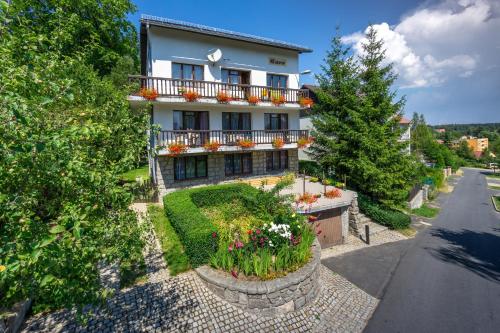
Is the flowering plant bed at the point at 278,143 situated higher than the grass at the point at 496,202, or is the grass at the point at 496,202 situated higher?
the flowering plant bed at the point at 278,143

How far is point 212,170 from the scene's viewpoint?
17.6m

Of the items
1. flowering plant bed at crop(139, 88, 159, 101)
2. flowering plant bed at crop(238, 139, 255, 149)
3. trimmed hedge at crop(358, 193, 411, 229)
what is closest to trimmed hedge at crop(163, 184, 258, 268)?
flowering plant bed at crop(238, 139, 255, 149)

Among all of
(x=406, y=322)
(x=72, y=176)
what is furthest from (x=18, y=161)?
(x=406, y=322)

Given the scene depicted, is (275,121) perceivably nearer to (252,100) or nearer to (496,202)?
(252,100)

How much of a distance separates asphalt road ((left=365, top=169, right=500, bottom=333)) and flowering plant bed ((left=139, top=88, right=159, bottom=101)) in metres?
14.7

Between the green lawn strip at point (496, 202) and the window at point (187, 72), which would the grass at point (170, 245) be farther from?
the green lawn strip at point (496, 202)

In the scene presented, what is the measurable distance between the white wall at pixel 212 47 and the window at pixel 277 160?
5.64 m

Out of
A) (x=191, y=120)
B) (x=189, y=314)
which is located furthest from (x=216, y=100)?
(x=189, y=314)

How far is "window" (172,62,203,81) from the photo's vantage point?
1600cm

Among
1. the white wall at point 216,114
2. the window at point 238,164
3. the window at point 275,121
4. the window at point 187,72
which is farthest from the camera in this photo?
the window at point 275,121

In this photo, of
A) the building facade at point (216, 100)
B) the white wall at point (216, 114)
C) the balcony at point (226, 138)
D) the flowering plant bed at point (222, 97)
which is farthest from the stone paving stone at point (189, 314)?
the flowering plant bed at point (222, 97)

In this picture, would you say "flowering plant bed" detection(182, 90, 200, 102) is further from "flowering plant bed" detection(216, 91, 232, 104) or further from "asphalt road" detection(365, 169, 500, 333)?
"asphalt road" detection(365, 169, 500, 333)

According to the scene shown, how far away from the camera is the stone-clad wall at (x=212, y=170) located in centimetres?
1612

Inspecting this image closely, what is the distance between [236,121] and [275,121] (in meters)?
3.55
